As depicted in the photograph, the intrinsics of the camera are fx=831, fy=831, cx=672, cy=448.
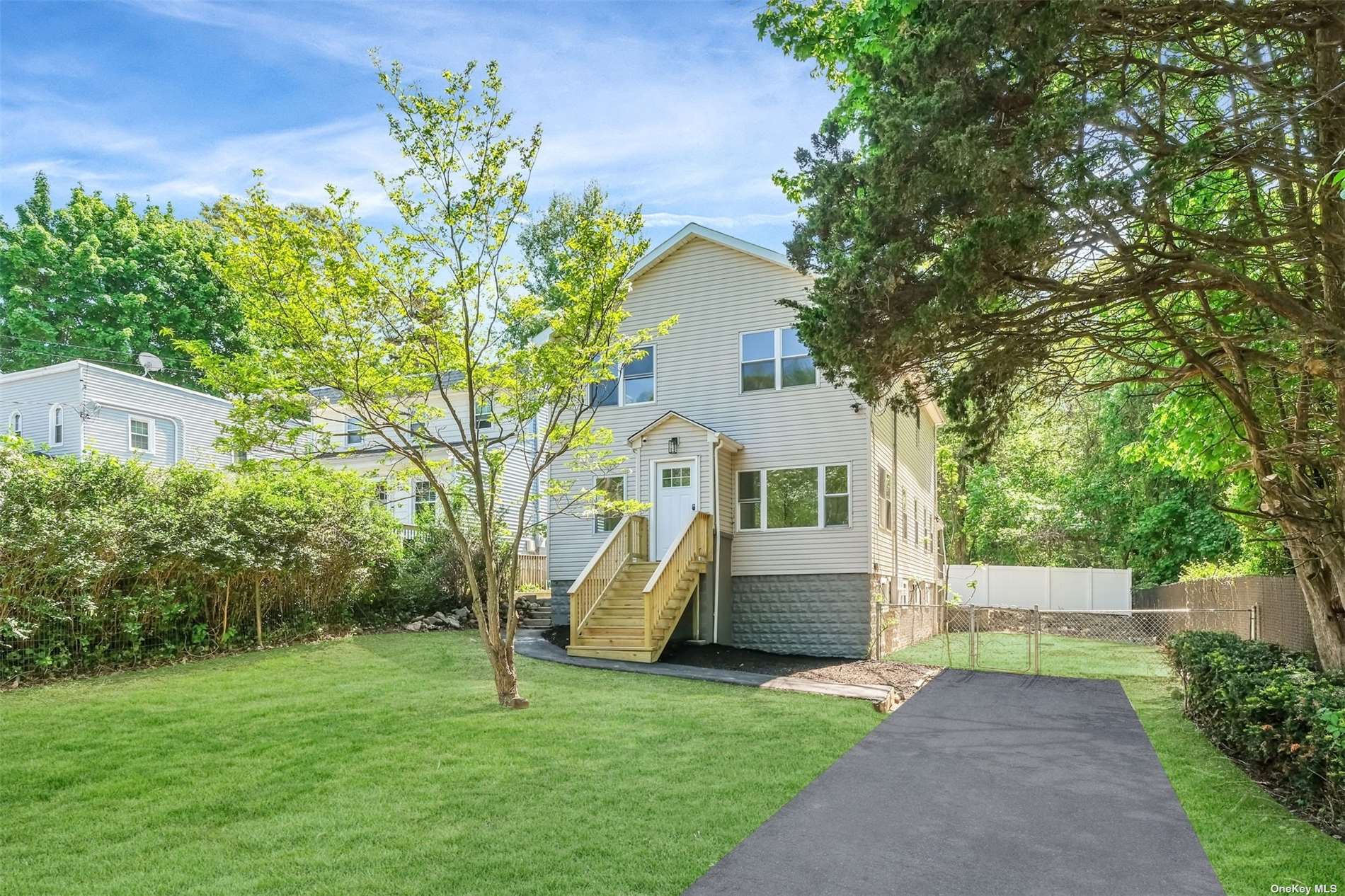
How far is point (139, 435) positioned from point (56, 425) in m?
1.74

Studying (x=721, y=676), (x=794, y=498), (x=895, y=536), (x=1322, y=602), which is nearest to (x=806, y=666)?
(x=721, y=676)

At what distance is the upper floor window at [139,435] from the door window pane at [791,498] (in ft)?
53.1

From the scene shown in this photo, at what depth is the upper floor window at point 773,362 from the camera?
15.4 metres

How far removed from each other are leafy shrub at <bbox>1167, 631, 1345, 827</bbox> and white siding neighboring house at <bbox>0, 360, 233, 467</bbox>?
20498 millimetres

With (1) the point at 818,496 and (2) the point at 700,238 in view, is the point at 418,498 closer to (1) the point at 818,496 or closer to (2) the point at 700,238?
(2) the point at 700,238

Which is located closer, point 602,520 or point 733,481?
point 733,481

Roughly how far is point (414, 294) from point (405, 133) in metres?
1.61

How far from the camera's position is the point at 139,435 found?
836 inches

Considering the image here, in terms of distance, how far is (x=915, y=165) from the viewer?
6273 mm

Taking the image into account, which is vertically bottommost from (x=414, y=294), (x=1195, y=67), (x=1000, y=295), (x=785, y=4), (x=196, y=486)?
(x=196, y=486)

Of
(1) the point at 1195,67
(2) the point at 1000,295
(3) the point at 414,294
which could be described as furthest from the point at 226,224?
(1) the point at 1195,67

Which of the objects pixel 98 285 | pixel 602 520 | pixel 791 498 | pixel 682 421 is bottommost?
pixel 602 520

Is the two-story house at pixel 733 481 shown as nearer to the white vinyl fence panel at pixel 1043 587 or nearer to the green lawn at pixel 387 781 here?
the green lawn at pixel 387 781

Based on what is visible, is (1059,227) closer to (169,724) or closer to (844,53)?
(844,53)
